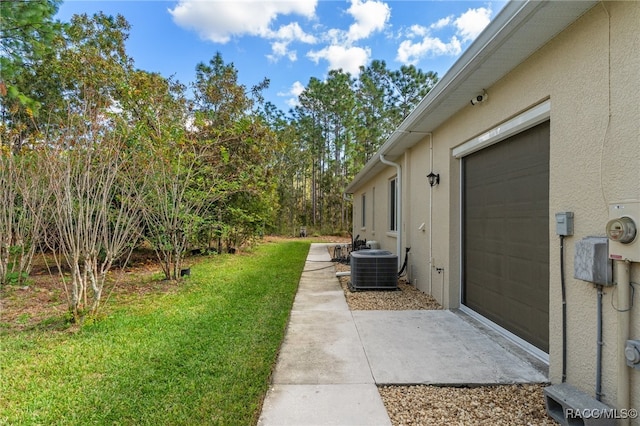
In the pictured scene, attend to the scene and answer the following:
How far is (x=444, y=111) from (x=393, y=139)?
1676 millimetres

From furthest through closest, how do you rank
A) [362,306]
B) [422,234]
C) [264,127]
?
1. [264,127]
2. [422,234]
3. [362,306]

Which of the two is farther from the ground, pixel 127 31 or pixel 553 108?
pixel 127 31

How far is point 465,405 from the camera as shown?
8.03ft

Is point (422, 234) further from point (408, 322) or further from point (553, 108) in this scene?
point (553, 108)

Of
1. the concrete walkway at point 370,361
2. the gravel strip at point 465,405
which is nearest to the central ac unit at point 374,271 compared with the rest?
the concrete walkway at point 370,361

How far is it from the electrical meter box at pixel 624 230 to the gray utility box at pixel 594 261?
0.33 feet

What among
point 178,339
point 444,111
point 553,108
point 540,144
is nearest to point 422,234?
point 444,111

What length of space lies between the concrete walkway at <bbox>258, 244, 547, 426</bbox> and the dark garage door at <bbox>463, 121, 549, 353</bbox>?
33 centimetres

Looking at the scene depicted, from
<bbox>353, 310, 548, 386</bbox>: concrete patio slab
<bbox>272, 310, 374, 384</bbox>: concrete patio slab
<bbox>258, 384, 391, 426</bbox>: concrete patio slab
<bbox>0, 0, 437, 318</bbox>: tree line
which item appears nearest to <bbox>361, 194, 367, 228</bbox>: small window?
<bbox>0, 0, 437, 318</bbox>: tree line

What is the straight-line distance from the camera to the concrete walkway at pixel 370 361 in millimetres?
2389

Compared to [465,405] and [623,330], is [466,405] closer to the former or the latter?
[465,405]

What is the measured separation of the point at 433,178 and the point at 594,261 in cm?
327

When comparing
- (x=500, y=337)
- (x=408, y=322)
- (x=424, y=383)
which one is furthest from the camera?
(x=408, y=322)

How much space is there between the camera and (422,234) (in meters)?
6.15
